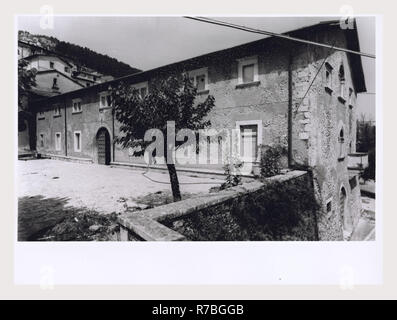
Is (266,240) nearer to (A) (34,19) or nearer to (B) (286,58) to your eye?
(B) (286,58)

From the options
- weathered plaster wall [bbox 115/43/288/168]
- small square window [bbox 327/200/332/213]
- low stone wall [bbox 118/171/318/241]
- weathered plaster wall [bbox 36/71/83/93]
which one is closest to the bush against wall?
low stone wall [bbox 118/171/318/241]

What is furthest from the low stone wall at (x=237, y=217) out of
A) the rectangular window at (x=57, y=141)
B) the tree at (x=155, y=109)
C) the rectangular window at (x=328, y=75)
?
the rectangular window at (x=57, y=141)

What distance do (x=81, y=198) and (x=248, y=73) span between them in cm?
607

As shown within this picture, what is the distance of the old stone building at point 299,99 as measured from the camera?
274 inches

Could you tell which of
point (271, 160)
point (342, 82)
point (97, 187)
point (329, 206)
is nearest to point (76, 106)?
point (97, 187)

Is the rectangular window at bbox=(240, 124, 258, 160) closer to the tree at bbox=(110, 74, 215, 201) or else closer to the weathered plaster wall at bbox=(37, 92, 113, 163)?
the tree at bbox=(110, 74, 215, 201)

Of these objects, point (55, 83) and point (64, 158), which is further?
point (64, 158)

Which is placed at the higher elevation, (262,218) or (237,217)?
(237,217)

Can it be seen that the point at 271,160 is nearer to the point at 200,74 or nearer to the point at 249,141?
the point at 249,141

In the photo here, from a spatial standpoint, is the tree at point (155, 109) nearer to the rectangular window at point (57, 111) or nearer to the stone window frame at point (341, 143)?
the stone window frame at point (341, 143)

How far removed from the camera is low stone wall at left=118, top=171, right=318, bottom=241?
3.41 metres

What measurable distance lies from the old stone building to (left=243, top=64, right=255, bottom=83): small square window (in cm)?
3

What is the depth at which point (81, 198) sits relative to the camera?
277 inches

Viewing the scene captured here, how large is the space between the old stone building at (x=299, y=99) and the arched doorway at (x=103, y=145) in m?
4.85
